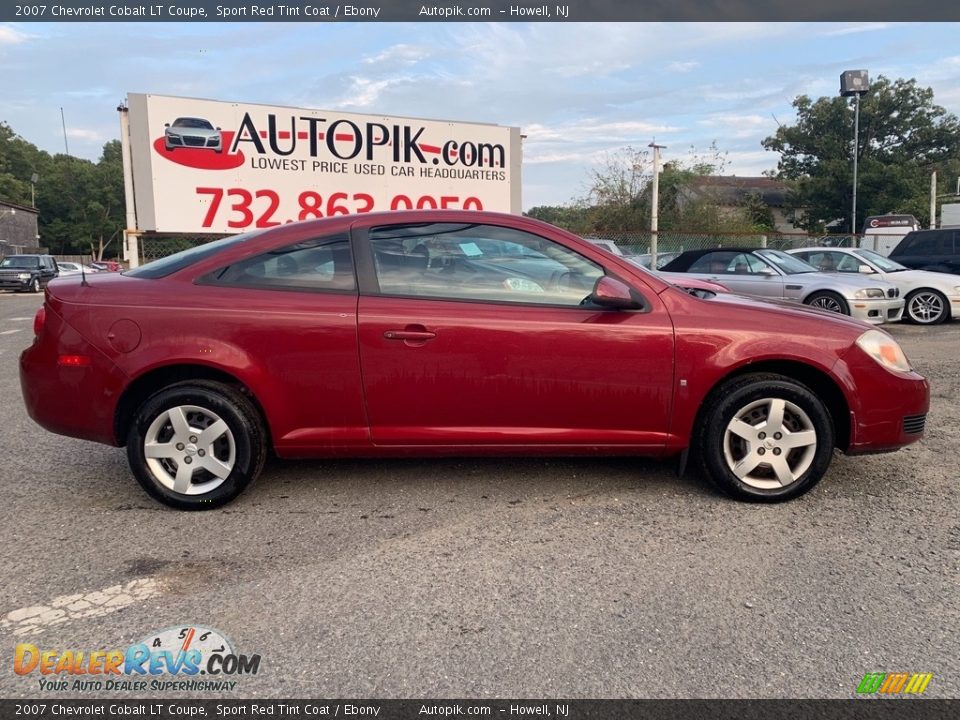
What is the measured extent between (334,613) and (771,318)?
8.59 feet

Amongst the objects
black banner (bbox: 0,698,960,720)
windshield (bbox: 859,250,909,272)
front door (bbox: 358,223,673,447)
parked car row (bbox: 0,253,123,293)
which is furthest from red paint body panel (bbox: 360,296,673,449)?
parked car row (bbox: 0,253,123,293)

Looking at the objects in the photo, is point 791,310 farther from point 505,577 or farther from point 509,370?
point 505,577

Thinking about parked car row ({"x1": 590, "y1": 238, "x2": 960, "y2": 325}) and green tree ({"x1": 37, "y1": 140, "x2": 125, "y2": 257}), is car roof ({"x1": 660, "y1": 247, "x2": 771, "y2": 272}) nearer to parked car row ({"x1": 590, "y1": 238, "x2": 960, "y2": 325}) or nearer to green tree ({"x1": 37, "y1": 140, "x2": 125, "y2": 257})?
parked car row ({"x1": 590, "y1": 238, "x2": 960, "y2": 325})

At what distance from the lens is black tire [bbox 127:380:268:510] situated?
3.59 meters

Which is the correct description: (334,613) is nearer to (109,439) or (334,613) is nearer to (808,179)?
(109,439)

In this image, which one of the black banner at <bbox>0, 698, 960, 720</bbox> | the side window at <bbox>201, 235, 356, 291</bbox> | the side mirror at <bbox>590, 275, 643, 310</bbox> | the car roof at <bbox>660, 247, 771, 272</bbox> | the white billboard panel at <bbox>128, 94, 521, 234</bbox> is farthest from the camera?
the white billboard panel at <bbox>128, 94, 521, 234</bbox>

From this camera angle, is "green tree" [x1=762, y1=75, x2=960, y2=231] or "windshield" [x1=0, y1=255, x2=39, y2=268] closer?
"windshield" [x1=0, y1=255, x2=39, y2=268]

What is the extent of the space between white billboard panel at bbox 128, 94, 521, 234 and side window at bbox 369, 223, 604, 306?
23.5 ft

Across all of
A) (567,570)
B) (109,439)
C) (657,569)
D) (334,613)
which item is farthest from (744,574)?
(109,439)

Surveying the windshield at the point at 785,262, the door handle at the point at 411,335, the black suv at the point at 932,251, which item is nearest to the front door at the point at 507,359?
the door handle at the point at 411,335

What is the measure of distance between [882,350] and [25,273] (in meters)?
30.9

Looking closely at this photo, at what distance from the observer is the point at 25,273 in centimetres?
2734

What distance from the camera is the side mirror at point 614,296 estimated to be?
→ 3557mm

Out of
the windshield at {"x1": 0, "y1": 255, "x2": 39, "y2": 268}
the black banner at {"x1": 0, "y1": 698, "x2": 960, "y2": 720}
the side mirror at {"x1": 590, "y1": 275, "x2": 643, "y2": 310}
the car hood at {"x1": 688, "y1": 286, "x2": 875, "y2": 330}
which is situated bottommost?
the black banner at {"x1": 0, "y1": 698, "x2": 960, "y2": 720}
